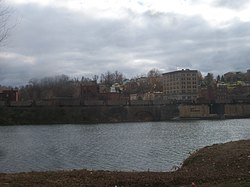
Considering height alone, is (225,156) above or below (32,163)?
above

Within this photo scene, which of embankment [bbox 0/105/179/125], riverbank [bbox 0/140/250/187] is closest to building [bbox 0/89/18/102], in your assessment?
embankment [bbox 0/105/179/125]

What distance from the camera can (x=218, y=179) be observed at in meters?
18.0

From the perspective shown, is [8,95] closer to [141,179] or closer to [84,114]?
[84,114]

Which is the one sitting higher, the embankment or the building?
the building

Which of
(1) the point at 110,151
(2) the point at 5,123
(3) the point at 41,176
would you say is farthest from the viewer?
(2) the point at 5,123

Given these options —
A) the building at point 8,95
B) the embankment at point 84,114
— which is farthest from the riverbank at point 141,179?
the building at point 8,95

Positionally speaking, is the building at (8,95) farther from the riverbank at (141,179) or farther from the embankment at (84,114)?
the riverbank at (141,179)

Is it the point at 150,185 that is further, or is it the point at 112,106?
the point at 112,106

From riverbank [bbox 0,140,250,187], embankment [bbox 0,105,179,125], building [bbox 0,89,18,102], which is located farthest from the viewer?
building [bbox 0,89,18,102]

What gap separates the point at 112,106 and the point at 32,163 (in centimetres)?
13798

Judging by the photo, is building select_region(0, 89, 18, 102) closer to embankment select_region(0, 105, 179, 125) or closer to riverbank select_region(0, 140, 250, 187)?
embankment select_region(0, 105, 179, 125)

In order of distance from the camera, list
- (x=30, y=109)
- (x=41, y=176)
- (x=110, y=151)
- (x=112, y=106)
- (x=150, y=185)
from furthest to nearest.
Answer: (x=112, y=106), (x=30, y=109), (x=110, y=151), (x=41, y=176), (x=150, y=185)

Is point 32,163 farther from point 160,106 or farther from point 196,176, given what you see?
point 160,106

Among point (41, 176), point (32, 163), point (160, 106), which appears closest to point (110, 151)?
point (32, 163)
